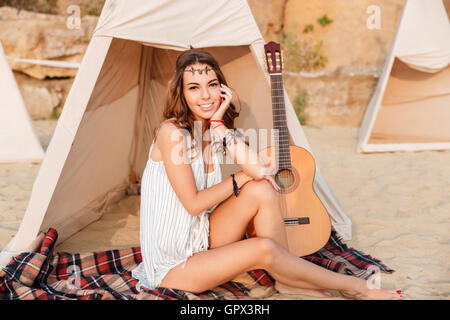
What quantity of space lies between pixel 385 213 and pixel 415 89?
3.49 meters

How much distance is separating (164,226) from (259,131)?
1.39m

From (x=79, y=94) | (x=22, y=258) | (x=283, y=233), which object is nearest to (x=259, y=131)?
(x=283, y=233)

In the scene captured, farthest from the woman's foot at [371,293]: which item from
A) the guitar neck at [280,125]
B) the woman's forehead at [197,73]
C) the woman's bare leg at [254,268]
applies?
the woman's forehead at [197,73]

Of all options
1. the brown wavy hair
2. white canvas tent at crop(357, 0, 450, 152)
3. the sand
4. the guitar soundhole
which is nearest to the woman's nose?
the brown wavy hair

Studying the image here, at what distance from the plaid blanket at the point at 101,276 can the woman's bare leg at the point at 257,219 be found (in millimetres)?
258

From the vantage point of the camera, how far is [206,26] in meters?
2.79

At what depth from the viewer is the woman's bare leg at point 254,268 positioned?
82.2 inches

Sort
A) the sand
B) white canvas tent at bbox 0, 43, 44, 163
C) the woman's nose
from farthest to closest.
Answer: white canvas tent at bbox 0, 43, 44, 163, the sand, the woman's nose

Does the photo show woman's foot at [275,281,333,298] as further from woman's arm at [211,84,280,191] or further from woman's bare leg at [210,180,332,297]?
woman's arm at [211,84,280,191]

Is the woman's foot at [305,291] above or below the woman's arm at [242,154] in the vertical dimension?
below

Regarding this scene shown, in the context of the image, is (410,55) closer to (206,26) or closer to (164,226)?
(206,26)

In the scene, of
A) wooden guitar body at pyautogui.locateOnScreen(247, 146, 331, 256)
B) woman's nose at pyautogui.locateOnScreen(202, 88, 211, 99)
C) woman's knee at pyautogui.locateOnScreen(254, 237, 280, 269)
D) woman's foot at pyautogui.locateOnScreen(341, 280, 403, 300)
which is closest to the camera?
woman's knee at pyautogui.locateOnScreen(254, 237, 280, 269)

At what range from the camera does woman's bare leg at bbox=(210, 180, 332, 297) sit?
225cm

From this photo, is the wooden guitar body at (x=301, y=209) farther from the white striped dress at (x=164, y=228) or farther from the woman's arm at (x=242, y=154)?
the white striped dress at (x=164, y=228)
